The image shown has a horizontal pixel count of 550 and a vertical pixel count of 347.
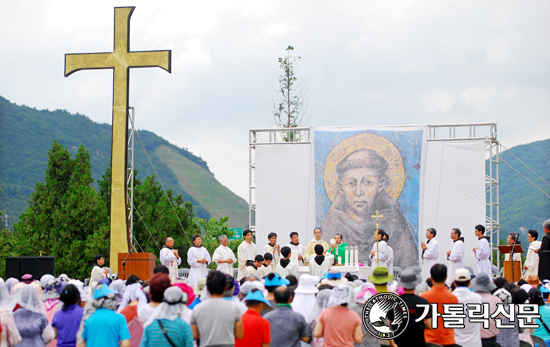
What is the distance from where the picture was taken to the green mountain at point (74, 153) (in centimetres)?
Answer: 6228

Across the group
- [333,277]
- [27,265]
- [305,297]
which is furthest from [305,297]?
[27,265]

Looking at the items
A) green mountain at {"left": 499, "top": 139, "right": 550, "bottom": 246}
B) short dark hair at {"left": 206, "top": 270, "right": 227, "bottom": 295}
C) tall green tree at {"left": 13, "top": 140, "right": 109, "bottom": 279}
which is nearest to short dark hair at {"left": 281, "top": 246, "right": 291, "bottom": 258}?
short dark hair at {"left": 206, "top": 270, "right": 227, "bottom": 295}

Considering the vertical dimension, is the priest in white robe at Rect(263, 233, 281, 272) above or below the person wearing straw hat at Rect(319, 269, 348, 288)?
below

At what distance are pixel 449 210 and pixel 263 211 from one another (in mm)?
4846

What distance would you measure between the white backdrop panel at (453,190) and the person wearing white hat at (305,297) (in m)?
9.54

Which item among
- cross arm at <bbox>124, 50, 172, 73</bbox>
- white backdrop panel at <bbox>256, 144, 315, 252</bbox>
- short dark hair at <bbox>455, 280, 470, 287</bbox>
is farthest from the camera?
white backdrop panel at <bbox>256, 144, 315, 252</bbox>

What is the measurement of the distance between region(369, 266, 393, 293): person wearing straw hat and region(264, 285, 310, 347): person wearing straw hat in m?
1.02

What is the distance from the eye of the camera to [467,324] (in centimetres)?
634

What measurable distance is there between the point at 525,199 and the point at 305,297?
58.8 meters

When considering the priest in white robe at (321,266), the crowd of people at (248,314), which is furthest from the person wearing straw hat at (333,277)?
the priest in white robe at (321,266)

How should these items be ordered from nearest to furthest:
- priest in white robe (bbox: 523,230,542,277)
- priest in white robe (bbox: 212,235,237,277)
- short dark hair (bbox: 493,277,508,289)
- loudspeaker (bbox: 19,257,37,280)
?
short dark hair (bbox: 493,277,508,289) → priest in white robe (bbox: 523,230,542,277) → loudspeaker (bbox: 19,257,37,280) → priest in white robe (bbox: 212,235,237,277)

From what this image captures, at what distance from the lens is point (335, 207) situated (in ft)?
56.0

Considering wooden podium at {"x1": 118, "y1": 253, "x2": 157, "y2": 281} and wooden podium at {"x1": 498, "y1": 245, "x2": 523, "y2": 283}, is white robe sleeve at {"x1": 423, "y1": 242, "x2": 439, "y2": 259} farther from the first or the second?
wooden podium at {"x1": 118, "y1": 253, "x2": 157, "y2": 281}

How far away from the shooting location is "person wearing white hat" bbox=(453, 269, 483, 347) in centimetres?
636
